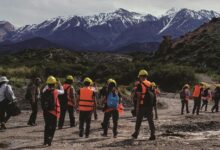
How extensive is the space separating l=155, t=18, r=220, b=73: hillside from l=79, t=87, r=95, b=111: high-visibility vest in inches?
1785

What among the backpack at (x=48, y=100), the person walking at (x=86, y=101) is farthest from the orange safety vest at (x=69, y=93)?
the backpack at (x=48, y=100)

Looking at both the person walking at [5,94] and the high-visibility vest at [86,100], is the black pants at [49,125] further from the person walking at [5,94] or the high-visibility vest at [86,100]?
the person walking at [5,94]

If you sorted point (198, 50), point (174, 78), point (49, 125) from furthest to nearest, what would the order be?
1. point (198, 50)
2. point (174, 78)
3. point (49, 125)

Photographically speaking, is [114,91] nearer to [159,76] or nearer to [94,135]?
[94,135]

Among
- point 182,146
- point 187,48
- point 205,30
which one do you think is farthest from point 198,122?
point 205,30

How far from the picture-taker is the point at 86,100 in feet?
55.7

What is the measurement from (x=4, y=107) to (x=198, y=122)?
8480 mm

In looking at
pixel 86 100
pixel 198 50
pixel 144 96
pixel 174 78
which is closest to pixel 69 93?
pixel 86 100

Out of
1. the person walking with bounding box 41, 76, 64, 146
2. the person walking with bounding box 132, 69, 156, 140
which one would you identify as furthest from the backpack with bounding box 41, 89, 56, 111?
the person walking with bounding box 132, 69, 156, 140

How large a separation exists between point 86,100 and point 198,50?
62489mm

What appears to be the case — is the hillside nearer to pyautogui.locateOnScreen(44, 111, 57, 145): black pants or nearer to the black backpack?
the black backpack

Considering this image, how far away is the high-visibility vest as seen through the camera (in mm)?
16953

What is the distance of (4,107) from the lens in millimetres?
19172

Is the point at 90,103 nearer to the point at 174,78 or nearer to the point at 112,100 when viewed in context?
the point at 112,100
